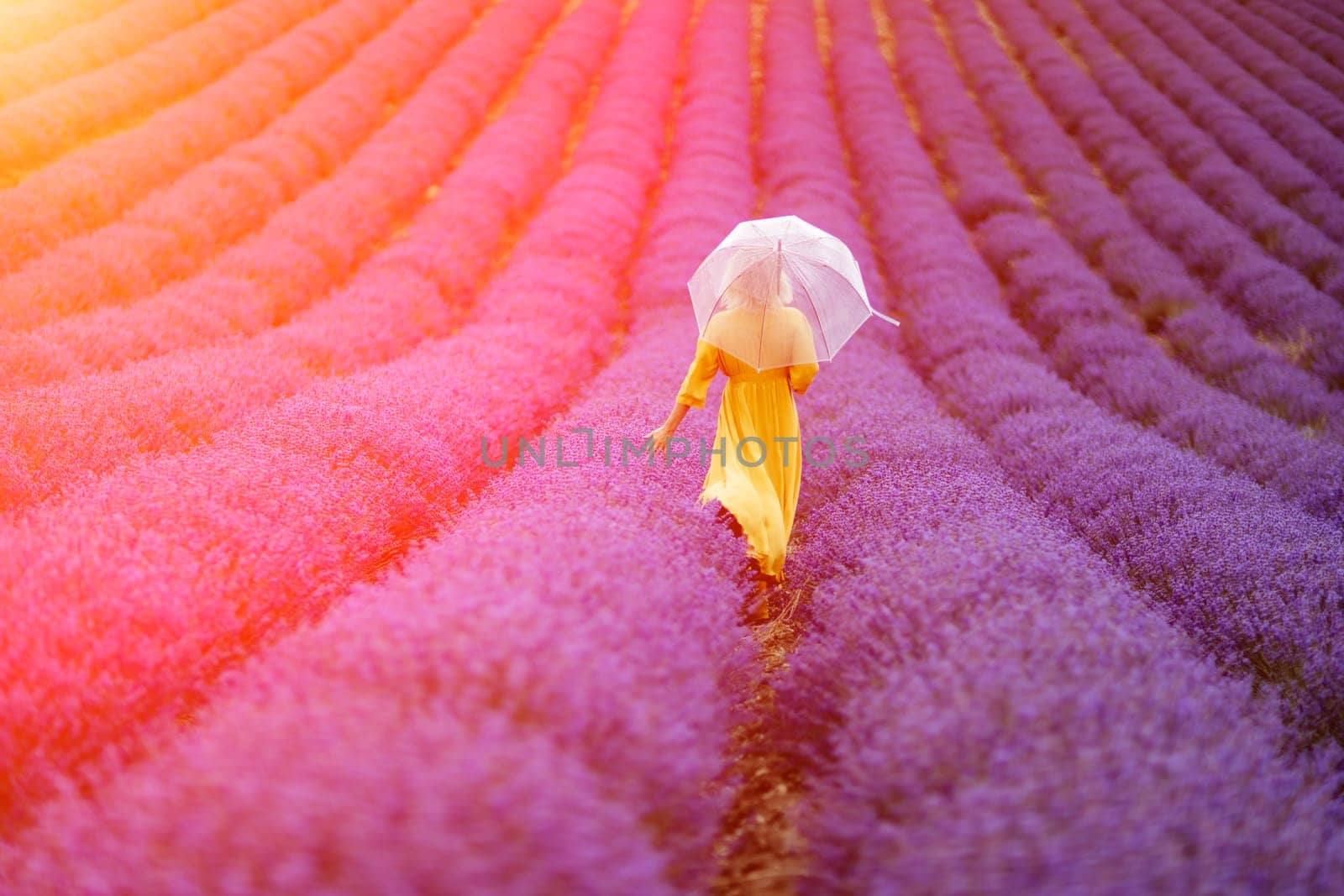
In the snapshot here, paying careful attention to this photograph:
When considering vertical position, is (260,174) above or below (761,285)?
above

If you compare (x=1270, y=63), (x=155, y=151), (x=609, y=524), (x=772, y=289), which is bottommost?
(x=1270, y=63)

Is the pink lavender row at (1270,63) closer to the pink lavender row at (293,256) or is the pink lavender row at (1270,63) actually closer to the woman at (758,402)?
the woman at (758,402)

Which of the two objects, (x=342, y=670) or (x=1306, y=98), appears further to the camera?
(x=1306, y=98)

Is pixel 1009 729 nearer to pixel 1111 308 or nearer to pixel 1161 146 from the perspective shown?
pixel 1111 308

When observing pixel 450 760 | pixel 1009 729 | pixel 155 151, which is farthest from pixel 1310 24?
pixel 450 760

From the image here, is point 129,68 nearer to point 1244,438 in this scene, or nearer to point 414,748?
point 414,748

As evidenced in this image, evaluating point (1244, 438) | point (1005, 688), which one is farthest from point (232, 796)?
point (1244, 438)

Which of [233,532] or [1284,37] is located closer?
[233,532]

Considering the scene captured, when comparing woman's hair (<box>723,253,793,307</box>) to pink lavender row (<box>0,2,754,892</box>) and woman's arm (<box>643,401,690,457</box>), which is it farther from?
pink lavender row (<box>0,2,754,892</box>)
